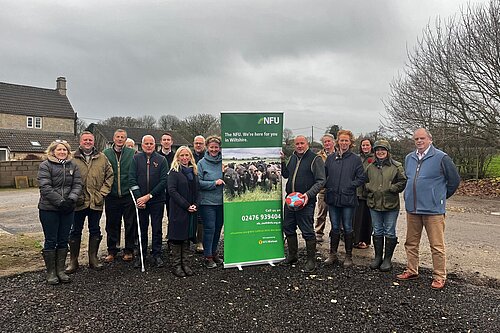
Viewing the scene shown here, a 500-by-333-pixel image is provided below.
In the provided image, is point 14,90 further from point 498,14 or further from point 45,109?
point 498,14

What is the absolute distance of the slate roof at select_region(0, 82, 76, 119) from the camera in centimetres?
3719

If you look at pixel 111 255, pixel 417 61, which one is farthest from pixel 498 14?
pixel 111 255

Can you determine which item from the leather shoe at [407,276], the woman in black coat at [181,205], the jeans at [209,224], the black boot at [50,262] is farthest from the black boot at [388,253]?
the black boot at [50,262]

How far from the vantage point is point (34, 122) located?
38.0 meters

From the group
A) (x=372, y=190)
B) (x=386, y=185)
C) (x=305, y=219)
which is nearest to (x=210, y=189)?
(x=305, y=219)

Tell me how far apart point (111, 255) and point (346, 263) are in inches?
144

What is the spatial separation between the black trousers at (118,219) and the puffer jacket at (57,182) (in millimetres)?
816

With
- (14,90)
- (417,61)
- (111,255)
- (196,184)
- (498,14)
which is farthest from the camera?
(14,90)

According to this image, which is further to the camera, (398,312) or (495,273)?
(495,273)

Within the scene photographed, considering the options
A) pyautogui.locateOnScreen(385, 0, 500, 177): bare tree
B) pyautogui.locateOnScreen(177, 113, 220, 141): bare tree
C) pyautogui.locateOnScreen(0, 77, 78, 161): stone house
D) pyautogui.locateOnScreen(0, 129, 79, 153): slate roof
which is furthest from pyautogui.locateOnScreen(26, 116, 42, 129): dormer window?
pyautogui.locateOnScreen(385, 0, 500, 177): bare tree

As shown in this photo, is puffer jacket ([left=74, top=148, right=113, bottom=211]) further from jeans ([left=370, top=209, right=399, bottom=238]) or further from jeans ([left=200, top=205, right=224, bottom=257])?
jeans ([left=370, top=209, right=399, bottom=238])

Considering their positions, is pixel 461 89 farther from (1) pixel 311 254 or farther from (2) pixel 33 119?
(2) pixel 33 119

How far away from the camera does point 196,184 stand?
17.5 feet

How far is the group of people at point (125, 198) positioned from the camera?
15.9ft
